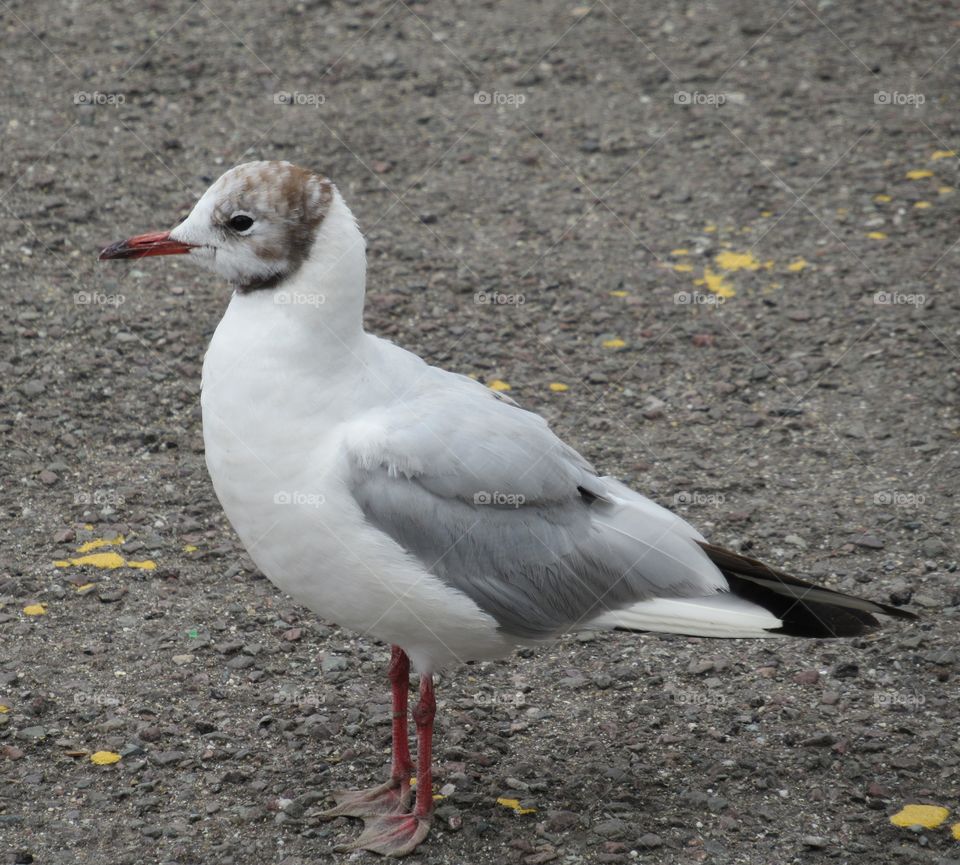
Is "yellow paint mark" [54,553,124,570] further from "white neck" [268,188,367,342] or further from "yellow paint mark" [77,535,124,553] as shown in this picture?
"white neck" [268,188,367,342]

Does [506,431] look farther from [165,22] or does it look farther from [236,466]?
[165,22]

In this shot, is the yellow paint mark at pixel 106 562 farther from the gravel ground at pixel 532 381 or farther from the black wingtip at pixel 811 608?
the black wingtip at pixel 811 608

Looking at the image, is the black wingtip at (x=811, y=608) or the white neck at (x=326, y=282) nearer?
the white neck at (x=326, y=282)

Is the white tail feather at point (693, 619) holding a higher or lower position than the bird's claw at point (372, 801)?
higher

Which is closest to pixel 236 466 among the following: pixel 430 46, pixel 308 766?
pixel 308 766

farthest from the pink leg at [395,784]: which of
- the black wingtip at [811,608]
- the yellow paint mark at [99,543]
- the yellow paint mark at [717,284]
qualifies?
the yellow paint mark at [717,284]

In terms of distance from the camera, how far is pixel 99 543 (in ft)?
17.0

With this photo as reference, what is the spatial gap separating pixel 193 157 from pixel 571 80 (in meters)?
2.76

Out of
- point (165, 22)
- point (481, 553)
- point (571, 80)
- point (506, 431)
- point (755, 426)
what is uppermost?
point (165, 22)

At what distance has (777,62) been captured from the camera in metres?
9.20

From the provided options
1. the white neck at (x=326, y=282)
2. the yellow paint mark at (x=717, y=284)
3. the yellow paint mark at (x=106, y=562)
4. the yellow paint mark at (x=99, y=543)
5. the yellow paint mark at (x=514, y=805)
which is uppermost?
the white neck at (x=326, y=282)

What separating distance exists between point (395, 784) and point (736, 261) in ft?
13.8

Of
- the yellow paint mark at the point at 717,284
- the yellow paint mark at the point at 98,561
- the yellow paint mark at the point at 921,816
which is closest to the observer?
the yellow paint mark at the point at 921,816

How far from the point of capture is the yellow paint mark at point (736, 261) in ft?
23.9
